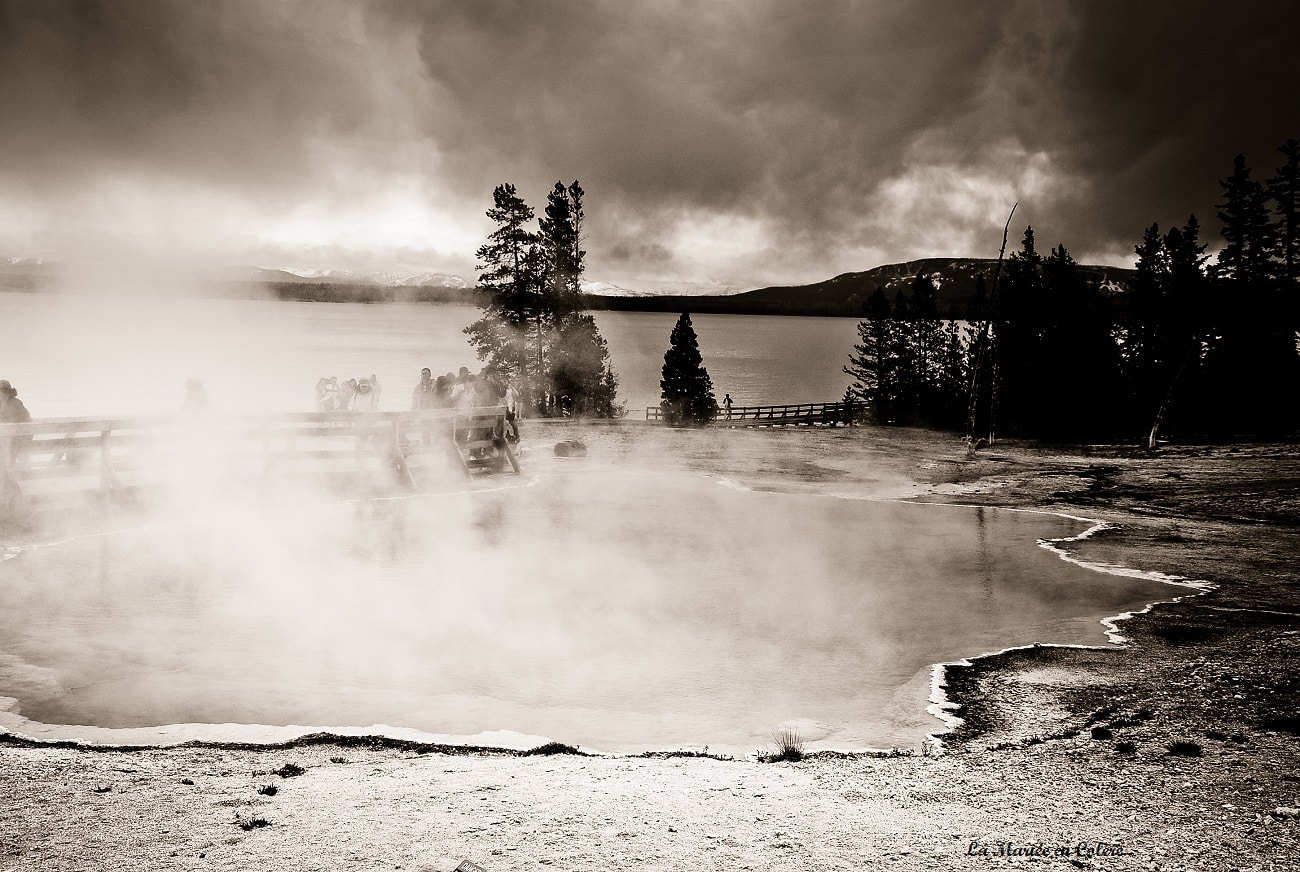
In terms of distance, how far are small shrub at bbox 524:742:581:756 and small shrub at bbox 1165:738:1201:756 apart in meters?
3.49

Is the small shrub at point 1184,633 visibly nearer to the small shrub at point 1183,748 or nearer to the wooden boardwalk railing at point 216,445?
the small shrub at point 1183,748

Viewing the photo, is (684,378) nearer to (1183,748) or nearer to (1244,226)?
(1244,226)

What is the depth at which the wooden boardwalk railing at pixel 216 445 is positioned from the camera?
10.7m

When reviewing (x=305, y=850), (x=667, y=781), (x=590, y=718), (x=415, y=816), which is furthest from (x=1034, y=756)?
(x=305, y=850)

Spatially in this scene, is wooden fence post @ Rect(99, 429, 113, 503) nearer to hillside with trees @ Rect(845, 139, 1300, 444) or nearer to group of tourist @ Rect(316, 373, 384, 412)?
group of tourist @ Rect(316, 373, 384, 412)

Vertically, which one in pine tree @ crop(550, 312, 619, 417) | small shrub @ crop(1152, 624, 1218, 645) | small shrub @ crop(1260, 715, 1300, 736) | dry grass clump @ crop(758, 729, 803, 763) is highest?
pine tree @ crop(550, 312, 619, 417)

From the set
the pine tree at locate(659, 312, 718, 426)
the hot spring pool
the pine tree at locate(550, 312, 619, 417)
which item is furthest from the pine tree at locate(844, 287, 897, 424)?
the hot spring pool

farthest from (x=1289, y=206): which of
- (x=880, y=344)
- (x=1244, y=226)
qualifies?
(x=880, y=344)

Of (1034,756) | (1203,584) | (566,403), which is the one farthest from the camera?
(566,403)

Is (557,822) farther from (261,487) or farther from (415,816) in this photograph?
(261,487)

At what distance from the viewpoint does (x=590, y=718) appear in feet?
17.9

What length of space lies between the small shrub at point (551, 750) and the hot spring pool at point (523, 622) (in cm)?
15

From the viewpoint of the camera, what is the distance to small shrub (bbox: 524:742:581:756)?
4.81 meters

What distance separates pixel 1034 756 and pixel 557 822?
286 cm
